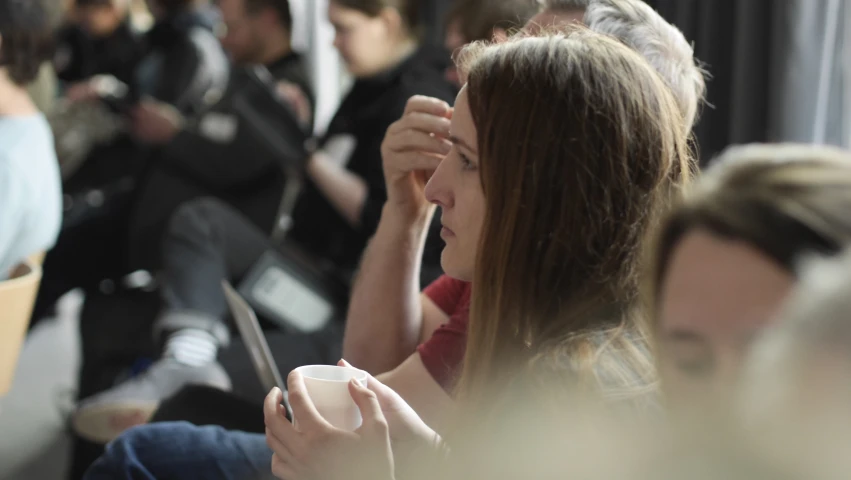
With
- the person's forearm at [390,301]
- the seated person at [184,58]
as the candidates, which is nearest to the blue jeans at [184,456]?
the person's forearm at [390,301]

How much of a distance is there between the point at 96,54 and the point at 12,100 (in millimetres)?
2611

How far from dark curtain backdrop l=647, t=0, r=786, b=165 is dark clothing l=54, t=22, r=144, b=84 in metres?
2.92

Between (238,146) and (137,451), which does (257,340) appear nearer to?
(137,451)

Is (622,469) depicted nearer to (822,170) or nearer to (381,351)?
(822,170)

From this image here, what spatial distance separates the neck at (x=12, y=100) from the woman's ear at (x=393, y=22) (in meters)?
0.88

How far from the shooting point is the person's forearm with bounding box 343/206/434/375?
141 cm

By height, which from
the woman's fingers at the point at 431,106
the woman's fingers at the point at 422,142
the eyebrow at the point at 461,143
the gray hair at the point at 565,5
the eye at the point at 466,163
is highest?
the gray hair at the point at 565,5

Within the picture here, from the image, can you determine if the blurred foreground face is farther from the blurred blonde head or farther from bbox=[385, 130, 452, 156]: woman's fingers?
the blurred blonde head

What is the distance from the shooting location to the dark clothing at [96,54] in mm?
4410

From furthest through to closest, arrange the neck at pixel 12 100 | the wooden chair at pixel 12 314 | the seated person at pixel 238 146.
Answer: the seated person at pixel 238 146 < the neck at pixel 12 100 < the wooden chair at pixel 12 314

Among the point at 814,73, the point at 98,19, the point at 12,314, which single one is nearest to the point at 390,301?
the point at 12,314

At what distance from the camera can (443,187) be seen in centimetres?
114

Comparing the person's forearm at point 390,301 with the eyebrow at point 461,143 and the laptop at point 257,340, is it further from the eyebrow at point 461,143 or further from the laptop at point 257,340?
the eyebrow at point 461,143

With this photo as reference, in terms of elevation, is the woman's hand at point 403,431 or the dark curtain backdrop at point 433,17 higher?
the woman's hand at point 403,431
